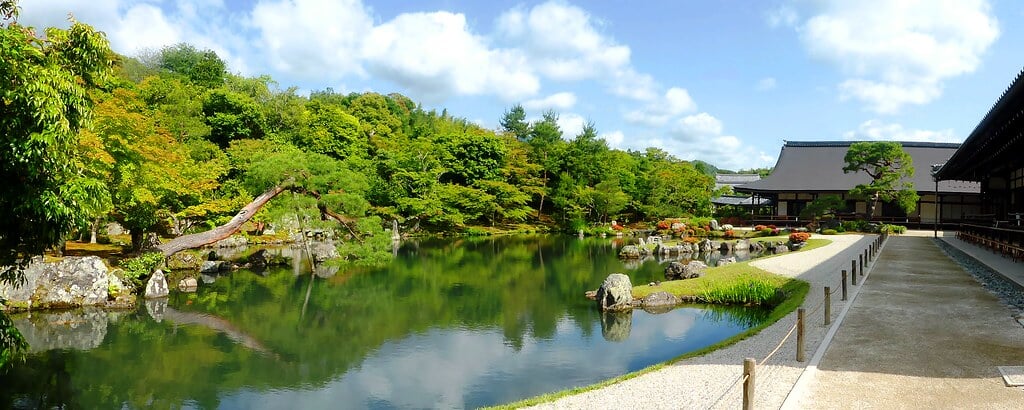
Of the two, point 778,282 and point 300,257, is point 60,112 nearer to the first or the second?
point 778,282

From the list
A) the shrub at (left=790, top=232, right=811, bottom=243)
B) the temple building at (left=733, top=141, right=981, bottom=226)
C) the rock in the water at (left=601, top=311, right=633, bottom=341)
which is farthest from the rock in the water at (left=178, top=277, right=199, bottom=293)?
the temple building at (left=733, top=141, right=981, bottom=226)

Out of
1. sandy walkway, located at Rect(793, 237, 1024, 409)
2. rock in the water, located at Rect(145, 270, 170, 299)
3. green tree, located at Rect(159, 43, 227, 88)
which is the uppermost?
green tree, located at Rect(159, 43, 227, 88)

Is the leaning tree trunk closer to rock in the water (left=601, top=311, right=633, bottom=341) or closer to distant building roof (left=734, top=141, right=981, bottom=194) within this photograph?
rock in the water (left=601, top=311, right=633, bottom=341)

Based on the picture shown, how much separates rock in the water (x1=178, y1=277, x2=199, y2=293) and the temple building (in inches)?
1202

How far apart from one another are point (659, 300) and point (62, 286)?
13175mm

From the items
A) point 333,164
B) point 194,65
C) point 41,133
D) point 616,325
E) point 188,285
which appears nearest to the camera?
point 41,133

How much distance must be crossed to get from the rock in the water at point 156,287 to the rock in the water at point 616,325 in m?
10.8

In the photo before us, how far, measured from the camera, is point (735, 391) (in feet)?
19.0

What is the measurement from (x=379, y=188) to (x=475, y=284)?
17.5m

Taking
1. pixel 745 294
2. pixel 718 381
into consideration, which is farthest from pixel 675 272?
pixel 718 381

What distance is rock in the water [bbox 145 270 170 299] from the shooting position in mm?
14141

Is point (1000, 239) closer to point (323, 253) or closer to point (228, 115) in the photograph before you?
point (323, 253)

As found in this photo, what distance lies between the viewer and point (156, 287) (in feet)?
46.8

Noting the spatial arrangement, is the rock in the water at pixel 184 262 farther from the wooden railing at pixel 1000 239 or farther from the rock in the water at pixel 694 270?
the wooden railing at pixel 1000 239
